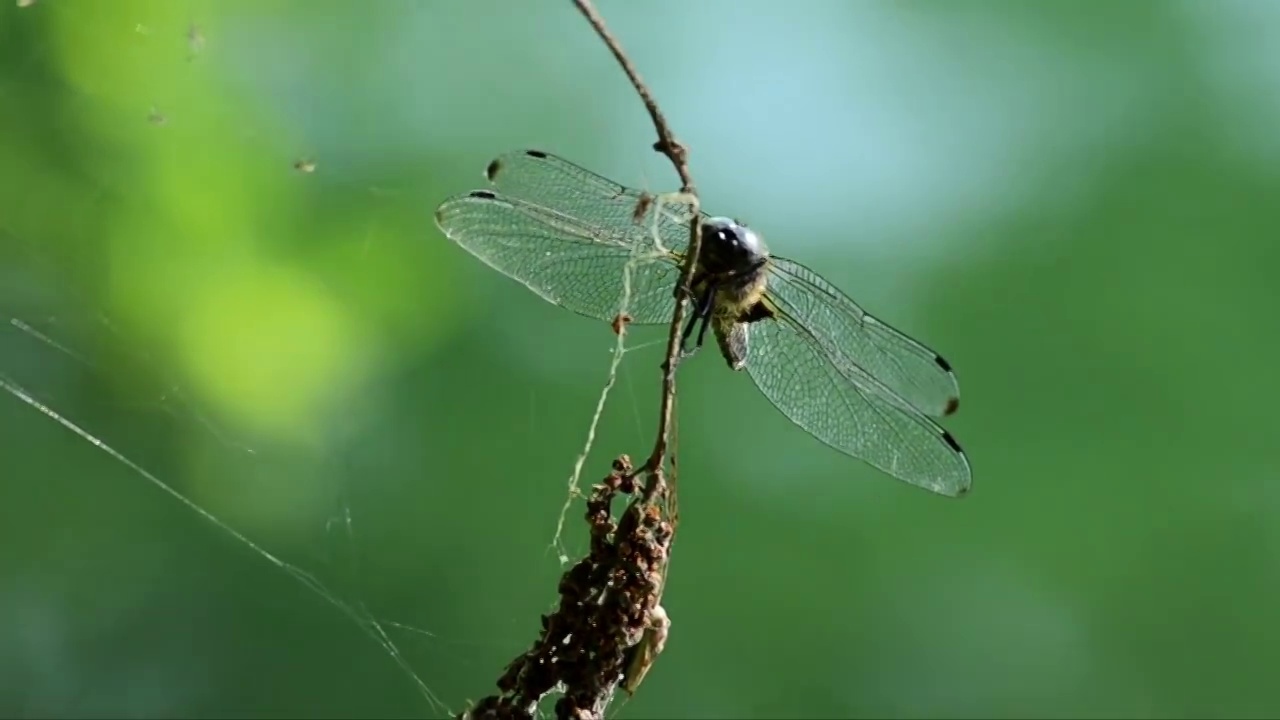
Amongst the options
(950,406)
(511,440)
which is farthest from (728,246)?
(511,440)

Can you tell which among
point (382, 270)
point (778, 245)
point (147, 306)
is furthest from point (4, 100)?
point (778, 245)

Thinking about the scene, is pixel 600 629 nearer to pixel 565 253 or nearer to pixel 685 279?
pixel 685 279

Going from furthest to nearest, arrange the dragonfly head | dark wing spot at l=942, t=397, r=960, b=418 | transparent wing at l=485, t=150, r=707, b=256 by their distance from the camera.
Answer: dark wing spot at l=942, t=397, r=960, b=418, transparent wing at l=485, t=150, r=707, b=256, the dragonfly head

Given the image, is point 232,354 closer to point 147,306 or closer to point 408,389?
point 147,306

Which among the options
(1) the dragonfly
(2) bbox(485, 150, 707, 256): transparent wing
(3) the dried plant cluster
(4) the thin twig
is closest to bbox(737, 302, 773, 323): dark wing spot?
(1) the dragonfly

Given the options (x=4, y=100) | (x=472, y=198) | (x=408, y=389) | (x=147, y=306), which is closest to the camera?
(x=472, y=198)

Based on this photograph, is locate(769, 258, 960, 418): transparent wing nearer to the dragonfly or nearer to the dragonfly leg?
the dragonfly

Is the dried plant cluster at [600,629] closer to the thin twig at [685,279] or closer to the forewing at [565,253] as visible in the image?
the thin twig at [685,279]
